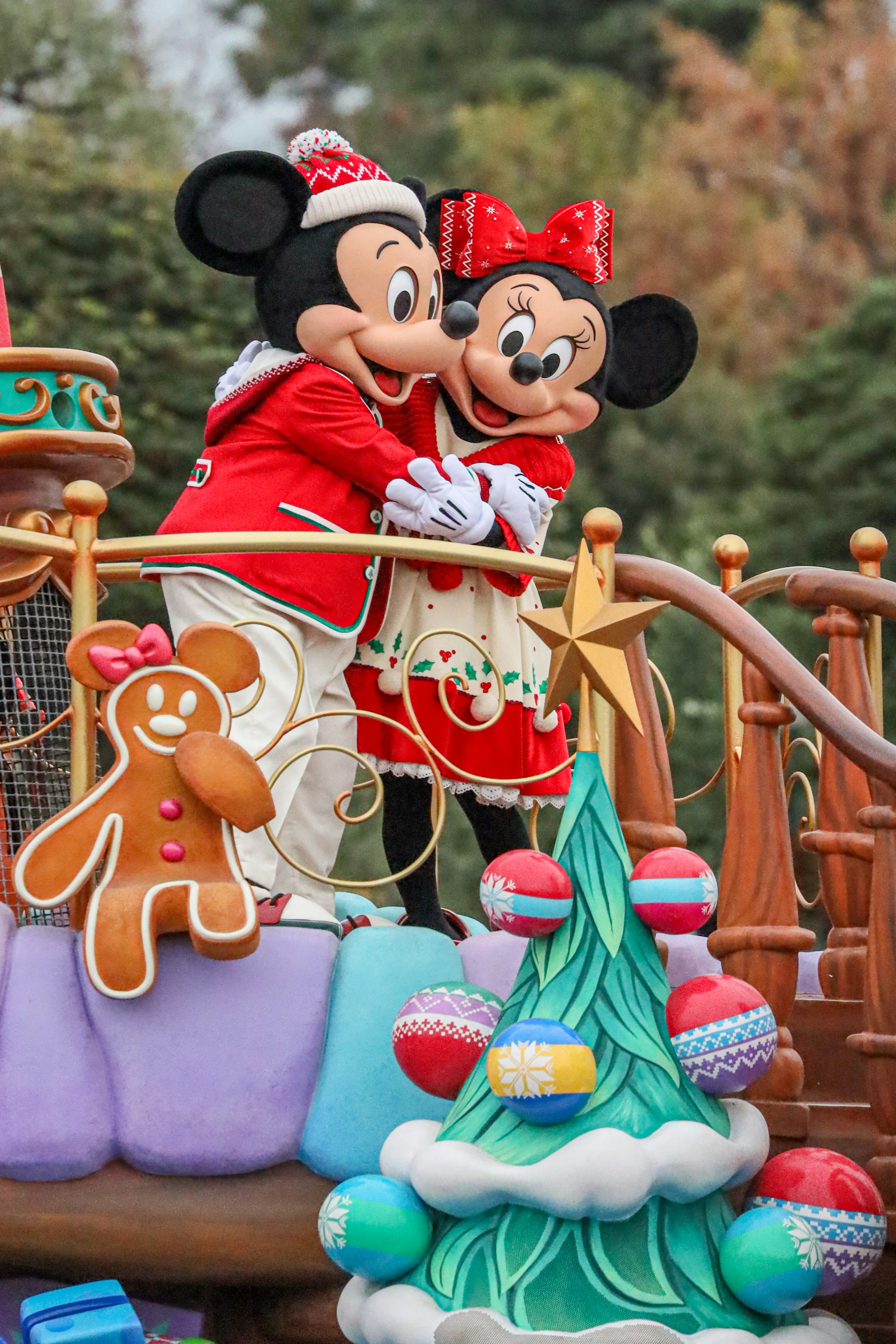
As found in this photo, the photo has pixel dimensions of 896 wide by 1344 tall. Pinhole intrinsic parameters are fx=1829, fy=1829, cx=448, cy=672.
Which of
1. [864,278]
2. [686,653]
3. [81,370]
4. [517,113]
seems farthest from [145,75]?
[81,370]

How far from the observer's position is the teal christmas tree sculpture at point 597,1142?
7.70 ft

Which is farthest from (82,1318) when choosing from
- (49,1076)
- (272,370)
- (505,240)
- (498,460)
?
(505,240)

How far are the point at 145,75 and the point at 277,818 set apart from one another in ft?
32.9

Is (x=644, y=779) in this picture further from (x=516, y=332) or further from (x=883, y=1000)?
(x=516, y=332)

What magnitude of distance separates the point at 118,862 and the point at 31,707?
1001 millimetres

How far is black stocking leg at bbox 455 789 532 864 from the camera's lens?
341 cm

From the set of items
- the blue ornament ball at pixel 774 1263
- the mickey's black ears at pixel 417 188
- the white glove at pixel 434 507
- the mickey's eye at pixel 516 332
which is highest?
the mickey's black ears at pixel 417 188

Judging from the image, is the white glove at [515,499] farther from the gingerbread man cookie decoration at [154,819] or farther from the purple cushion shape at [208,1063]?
the purple cushion shape at [208,1063]

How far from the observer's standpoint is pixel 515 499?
3.37 m

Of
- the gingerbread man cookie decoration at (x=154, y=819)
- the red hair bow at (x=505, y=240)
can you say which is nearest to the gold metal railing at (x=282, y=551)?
the gingerbread man cookie decoration at (x=154, y=819)

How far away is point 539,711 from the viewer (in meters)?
3.42

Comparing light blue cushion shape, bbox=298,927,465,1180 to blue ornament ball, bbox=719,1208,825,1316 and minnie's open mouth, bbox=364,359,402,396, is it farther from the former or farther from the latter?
minnie's open mouth, bbox=364,359,402,396

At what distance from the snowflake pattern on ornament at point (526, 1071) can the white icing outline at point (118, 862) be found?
0.45 metres

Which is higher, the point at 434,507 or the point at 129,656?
the point at 434,507
